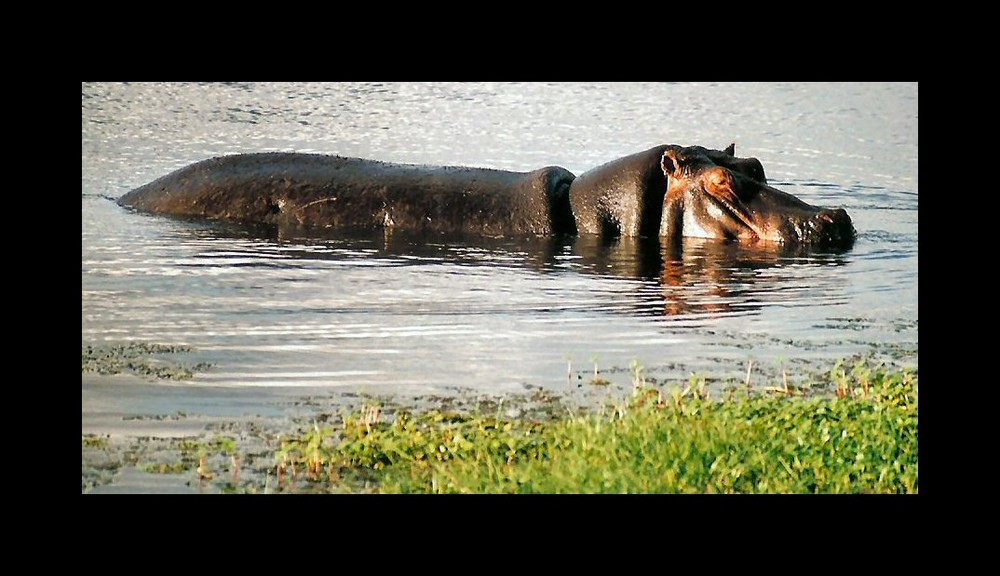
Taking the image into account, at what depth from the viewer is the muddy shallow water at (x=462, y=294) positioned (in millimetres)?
9766

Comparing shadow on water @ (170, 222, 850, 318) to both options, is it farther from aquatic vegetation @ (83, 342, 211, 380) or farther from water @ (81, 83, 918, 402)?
aquatic vegetation @ (83, 342, 211, 380)

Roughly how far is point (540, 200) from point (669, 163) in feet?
4.38

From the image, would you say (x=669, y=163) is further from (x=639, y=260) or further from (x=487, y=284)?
(x=487, y=284)

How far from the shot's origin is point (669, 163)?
14.9 metres

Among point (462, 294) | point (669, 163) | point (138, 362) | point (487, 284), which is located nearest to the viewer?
point (138, 362)

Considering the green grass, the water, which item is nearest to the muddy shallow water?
the water

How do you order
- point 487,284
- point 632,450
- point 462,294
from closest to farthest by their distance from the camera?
1. point 632,450
2. point 462,294
3. point 487,284

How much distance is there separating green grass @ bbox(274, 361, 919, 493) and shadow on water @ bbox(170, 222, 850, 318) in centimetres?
299

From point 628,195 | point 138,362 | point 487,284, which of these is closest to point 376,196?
point 628,195

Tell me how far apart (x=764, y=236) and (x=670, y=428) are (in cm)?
687

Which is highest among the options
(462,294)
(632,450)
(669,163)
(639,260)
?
(669,163)

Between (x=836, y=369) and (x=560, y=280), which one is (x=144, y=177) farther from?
(x=836, y=369)

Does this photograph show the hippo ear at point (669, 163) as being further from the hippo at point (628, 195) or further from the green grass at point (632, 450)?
the green grass at point (632, 450)

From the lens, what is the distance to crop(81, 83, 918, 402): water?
10211 millimetres
